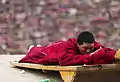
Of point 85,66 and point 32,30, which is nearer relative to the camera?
point 85,66

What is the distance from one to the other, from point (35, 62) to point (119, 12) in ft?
7.58

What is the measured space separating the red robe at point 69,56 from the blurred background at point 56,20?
1850mm

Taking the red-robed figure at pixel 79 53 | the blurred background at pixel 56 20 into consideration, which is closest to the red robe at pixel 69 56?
the red-robed figure at pixel 79 53

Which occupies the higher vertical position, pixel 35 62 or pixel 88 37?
pixel 88 37

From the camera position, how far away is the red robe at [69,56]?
2.38 meters

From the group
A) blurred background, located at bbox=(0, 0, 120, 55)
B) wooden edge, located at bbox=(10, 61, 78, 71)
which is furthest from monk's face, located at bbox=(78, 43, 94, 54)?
blurred background, located at bbox=(0, 0, 120, 55)

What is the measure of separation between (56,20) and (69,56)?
2.52 meters

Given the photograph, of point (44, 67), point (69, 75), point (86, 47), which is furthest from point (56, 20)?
point (69, 75)

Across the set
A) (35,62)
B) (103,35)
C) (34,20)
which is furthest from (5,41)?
(35,62)

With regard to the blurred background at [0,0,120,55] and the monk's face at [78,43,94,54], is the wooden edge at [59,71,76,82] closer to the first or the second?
the monk's face at [78,43,94,54]

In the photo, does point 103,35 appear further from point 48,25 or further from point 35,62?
point 35,62

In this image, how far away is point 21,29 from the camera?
4918mm

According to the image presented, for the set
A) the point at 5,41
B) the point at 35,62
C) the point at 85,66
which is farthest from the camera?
the point at 5,41

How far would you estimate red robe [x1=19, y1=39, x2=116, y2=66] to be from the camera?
2.38 meters
